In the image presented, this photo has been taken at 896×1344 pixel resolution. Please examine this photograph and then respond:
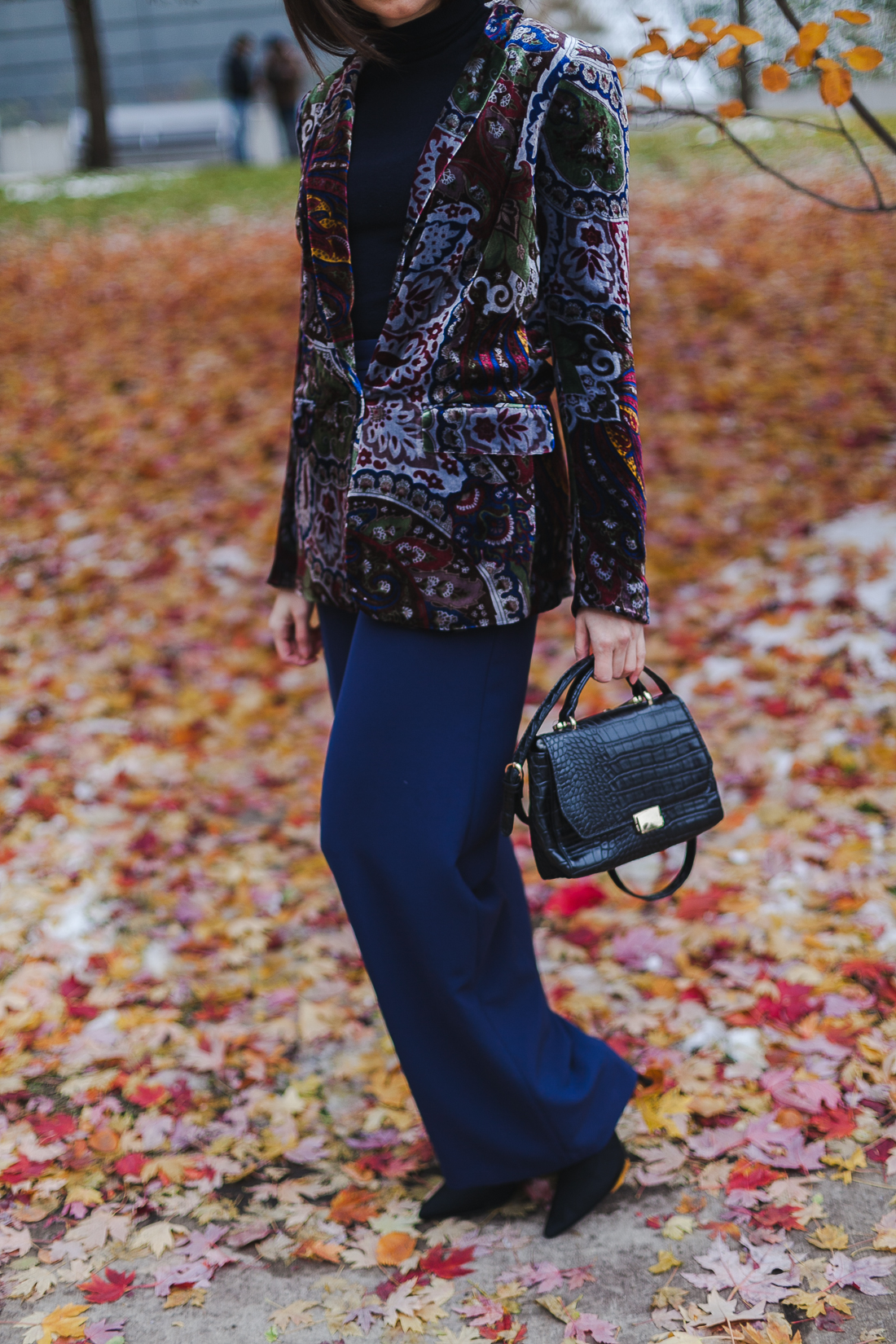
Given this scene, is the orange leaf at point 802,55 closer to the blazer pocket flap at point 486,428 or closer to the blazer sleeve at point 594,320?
the blazer sleeve at point 594,320

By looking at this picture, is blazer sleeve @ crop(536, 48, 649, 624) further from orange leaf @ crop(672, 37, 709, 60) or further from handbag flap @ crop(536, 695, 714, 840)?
orange leaf @ crop(672, 37, 709, 60)

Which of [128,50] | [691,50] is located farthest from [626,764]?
[128,50]

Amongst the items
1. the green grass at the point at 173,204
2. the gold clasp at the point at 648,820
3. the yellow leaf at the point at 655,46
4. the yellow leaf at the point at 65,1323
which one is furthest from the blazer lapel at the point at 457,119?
the green grass at the point at 173,204

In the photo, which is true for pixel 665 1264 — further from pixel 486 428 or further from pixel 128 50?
pixel 128 50

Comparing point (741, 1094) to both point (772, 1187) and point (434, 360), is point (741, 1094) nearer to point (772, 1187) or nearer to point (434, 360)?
point (772, 1187)

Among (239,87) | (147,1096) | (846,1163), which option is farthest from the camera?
(239,87)

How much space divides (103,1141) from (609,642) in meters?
1.59

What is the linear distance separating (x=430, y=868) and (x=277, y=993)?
1372 millimetres

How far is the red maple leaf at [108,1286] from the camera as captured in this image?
1932 mm

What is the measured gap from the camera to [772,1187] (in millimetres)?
2088

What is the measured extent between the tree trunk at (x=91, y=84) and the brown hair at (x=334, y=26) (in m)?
10.5

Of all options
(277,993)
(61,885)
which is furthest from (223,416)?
(277,993)

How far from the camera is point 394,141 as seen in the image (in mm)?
1646

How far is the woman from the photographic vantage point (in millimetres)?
1585
